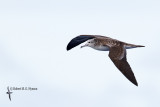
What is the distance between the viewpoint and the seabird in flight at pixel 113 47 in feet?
79.2

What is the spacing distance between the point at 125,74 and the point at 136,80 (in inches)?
21.3

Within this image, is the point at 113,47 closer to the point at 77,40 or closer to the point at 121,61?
the point at 121,61

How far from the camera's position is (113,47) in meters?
26.0

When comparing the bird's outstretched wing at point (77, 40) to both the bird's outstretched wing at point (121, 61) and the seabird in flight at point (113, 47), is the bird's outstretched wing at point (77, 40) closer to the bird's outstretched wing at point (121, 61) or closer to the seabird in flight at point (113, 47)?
the seabird in flight at point (113, 47)

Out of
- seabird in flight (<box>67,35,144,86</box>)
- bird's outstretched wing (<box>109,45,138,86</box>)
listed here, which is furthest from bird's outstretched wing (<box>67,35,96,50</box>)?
bird's outstretched wing (<box>109,45,138,86</box>)

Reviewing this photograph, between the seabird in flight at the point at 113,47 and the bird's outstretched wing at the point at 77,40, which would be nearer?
the seabird in flight at the point at 113,47

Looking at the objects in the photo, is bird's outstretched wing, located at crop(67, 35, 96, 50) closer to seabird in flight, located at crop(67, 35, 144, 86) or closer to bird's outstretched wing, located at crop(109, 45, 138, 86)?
seabird in flight, located at crop(67, 35, 144, 86)

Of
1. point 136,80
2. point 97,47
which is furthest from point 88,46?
point 136,80

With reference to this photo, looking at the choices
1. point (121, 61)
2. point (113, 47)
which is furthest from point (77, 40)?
point (121, 61)

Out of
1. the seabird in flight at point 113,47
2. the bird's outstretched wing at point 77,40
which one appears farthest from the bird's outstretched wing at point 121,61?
the bird's outstretched wing at point 77,40

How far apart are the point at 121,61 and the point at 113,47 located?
137 cm

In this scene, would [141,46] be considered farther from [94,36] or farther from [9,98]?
[9,98]

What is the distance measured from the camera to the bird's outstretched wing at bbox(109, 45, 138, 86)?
23.8m

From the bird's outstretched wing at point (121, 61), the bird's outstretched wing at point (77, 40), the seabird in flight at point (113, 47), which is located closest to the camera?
the bird's outstretched wing at point (121, 61)
